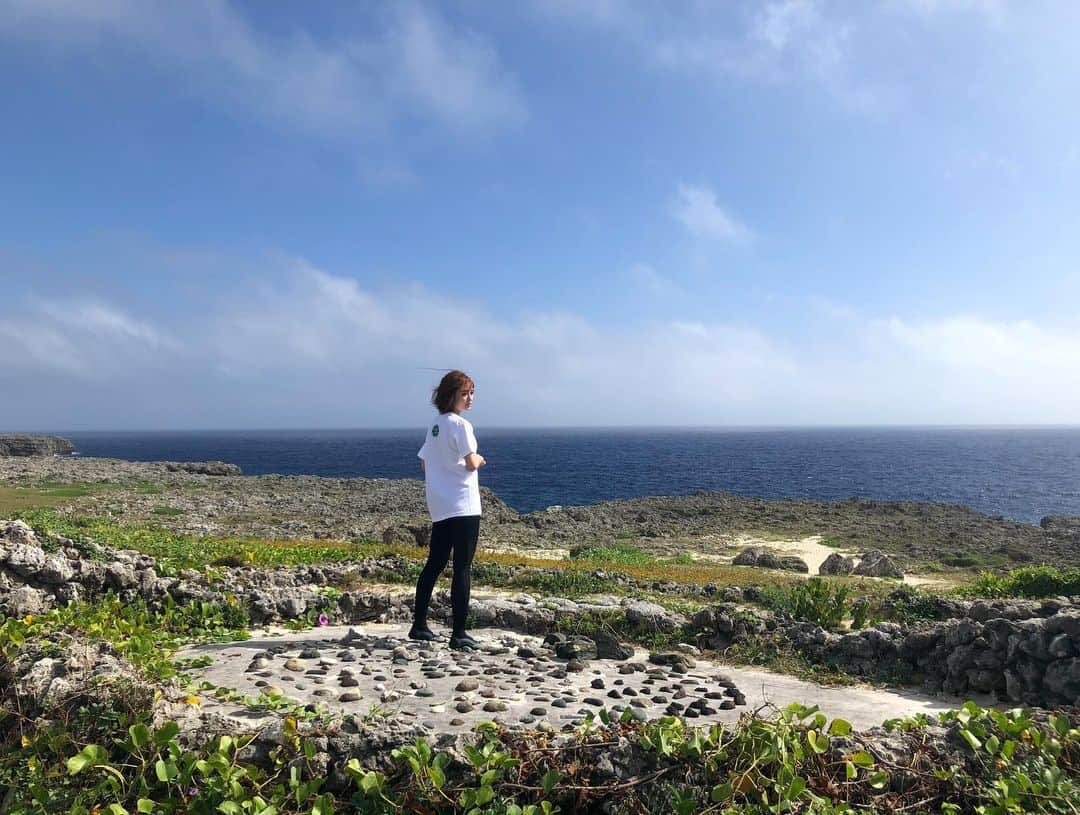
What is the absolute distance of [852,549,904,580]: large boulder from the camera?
25953 mm

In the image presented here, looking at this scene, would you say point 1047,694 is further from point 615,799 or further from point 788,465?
point 788,465

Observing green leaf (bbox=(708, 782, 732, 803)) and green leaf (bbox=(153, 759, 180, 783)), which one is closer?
green leaf (bbox=(708, 782, 732, 803))

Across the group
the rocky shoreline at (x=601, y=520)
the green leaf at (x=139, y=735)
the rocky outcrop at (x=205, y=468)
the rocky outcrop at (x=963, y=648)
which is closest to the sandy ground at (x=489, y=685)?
the rocky outcrop at (x=963, y=648)

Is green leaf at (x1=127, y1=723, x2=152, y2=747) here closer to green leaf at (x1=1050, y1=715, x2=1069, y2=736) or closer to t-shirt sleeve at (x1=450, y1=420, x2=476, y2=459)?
t-shirt sleeve at (x1=450, y1=420, x2=476, y2=459)

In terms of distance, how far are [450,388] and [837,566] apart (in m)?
24.6

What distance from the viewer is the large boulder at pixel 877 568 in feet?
85.1

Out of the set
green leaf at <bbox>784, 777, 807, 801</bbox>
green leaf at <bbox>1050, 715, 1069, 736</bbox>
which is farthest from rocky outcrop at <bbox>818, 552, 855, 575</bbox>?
green leaf at <bbox>784, 777, 807, 801</bbox>

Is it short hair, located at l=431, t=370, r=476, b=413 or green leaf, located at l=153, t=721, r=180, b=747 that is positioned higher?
short hair, located at l=431, t=370, r=476, b=413

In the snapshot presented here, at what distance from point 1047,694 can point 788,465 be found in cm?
9278

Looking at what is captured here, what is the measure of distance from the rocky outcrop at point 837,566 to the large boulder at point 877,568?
29 centimetres

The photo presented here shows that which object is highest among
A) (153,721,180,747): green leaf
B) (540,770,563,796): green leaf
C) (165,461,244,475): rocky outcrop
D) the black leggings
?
the black leggings

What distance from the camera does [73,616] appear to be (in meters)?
6.90

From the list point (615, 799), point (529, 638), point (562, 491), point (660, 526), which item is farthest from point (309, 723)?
point (562, 491)

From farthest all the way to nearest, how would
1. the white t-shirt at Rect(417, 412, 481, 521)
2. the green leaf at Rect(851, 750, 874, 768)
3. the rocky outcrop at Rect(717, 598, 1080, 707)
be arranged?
the white t-shirt at Rect(417, 412, 481, 521), the rocky outcrop at Rect(717, 598, 1080, 707), the green leaf at Rect(851, 750, 874, 768)
